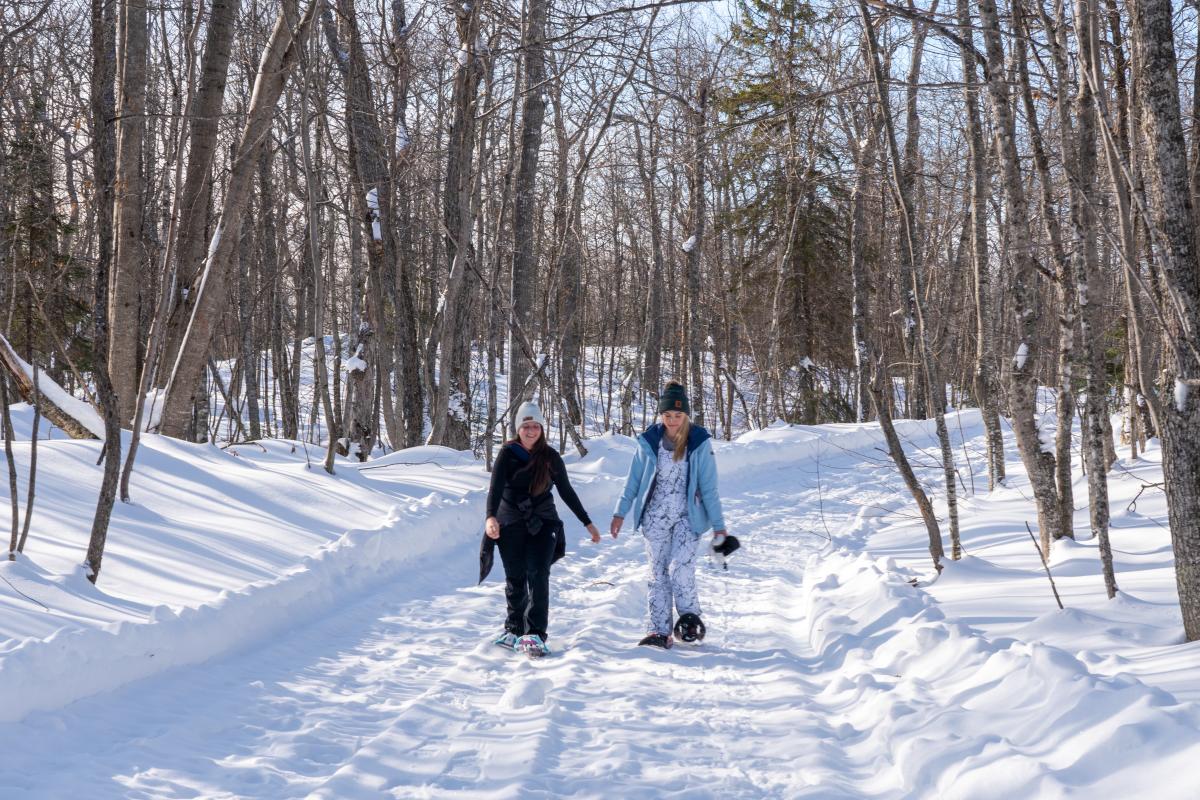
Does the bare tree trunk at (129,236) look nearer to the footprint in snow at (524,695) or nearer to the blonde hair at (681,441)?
the blonde hair at (681,441)

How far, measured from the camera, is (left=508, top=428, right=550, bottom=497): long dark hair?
20.6 ft

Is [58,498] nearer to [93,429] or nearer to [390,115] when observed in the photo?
[93,429]

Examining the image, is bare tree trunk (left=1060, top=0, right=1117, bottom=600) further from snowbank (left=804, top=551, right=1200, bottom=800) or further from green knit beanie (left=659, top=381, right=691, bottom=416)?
green knit beanie (left=659, top=381, right=691, bottom=416)

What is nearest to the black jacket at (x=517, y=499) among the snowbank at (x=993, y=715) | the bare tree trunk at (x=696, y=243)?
the snowbank at (x=993, y=715)

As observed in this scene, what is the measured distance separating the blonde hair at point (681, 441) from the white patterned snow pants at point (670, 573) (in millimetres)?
471

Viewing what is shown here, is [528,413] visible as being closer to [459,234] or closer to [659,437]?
[659,437]

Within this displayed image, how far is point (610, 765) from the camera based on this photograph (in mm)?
3941

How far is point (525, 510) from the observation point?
6281mm

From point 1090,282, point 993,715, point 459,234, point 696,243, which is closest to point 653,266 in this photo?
point 696,243

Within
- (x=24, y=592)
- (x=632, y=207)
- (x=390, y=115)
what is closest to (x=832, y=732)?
(x=24, y=592)

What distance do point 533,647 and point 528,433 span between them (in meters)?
1.52

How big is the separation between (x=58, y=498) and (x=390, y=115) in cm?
817

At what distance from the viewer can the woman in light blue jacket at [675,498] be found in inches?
246

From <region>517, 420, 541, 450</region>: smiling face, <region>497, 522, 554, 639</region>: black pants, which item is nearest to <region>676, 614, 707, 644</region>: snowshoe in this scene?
<region>497, 522, 554, 639</region>: black pants
